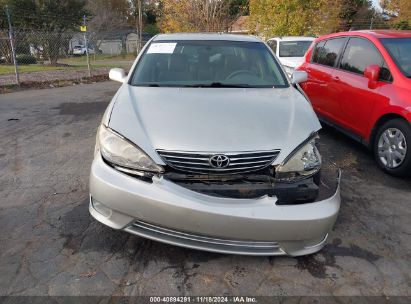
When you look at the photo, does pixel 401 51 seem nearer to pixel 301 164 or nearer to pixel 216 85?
pixel 216 85

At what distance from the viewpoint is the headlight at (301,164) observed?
7.99ft

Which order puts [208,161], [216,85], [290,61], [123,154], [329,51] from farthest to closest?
[290,61] < [329,51] < [216,85] < [123,154] < [208,161]

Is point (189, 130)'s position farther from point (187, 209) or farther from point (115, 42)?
point (115, 42)

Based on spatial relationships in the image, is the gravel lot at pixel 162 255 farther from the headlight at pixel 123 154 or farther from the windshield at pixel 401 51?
the windshield at pixel 401 51

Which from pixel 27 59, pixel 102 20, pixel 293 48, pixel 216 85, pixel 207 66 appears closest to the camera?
pixel 216 85

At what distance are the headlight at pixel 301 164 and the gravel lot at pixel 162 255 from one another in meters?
0.69

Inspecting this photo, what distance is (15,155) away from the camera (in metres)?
4.83

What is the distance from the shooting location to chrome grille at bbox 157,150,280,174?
2367mm

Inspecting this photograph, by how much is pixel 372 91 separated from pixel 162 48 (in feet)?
8.90

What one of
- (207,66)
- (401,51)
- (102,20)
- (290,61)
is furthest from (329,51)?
(102,20)

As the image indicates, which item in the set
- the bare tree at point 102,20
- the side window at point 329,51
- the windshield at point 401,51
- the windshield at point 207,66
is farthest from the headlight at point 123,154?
the bare tree at point 102,20

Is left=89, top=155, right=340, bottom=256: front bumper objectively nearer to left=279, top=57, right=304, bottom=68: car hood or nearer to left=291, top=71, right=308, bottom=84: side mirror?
left=291, top=71, right=308, bottom=84: side mirror

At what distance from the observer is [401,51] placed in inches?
181

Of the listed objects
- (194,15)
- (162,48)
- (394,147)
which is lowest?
(394,147)
